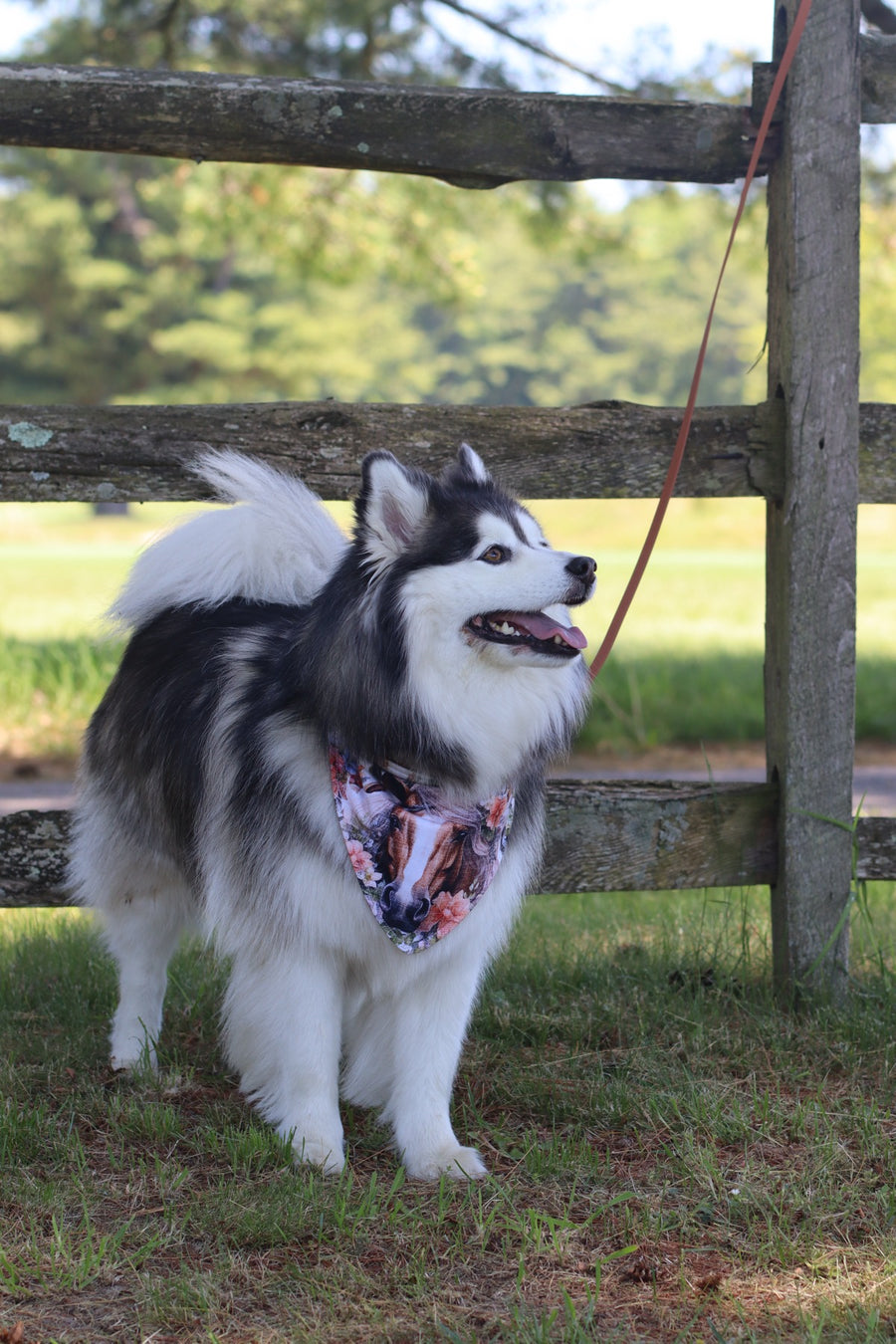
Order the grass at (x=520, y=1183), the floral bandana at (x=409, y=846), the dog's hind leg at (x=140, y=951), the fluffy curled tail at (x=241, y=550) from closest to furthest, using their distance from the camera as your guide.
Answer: the grass at (x=520, y=1183), the floral bandana at (x=409, y=846), the fluffy curled tail at (x=241, y=550), the dog's hind leg at (x=140, y=951)

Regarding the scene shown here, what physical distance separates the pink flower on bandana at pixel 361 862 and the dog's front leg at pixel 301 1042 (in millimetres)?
229

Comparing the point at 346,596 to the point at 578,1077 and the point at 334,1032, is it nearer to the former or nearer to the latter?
the point at 334,1032

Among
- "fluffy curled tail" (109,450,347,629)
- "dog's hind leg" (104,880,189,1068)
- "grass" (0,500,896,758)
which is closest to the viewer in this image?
"fluffy curled tail" (109,450,347,629)

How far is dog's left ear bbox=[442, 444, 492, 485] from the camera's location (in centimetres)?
259

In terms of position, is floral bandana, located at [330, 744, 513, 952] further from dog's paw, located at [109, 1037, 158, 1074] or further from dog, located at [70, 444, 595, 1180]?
dog's paw, located at [109, 1037, 158, 1074]

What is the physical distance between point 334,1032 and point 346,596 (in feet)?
3.13

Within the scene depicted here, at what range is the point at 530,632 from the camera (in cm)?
244

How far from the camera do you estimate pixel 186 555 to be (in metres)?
3.01

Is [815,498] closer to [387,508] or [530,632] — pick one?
[530,632]

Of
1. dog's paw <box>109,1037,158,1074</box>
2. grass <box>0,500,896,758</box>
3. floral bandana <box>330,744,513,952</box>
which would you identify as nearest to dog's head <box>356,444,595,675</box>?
floral bandana <box>330,744,513,952</box>

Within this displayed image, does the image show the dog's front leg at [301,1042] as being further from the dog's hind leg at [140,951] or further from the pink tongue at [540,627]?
the pink tongue at [540,627]

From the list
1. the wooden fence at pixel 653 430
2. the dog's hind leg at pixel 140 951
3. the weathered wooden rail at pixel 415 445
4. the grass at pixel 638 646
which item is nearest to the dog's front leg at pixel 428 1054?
the wooden fence at pixel 653 430

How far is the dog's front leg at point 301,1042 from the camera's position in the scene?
8.55 ft

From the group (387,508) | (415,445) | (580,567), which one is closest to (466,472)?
(387,508)
